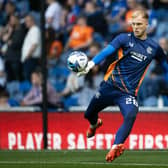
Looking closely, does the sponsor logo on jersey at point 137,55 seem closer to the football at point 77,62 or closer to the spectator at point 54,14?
the football at point 77,62

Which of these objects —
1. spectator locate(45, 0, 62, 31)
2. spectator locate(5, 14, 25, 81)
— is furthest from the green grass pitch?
spectator locate(45, 0, 62, 31)

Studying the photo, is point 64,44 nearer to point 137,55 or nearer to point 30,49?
point 30,49

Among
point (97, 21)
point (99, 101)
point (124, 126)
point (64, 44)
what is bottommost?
point (124, 126)

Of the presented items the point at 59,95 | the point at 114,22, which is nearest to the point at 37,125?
the point at 59,95

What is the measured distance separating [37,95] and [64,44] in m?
2.10

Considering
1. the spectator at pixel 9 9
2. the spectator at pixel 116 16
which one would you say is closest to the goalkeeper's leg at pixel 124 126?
the spectator at pixel 116 16

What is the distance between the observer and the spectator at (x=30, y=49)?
47.2 ft

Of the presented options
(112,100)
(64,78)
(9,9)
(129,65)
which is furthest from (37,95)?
(129,65)

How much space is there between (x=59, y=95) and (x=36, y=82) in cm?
52

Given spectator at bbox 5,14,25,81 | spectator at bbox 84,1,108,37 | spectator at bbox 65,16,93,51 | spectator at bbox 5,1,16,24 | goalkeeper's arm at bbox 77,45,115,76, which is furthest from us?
spectator at bbox 5,1,16,24

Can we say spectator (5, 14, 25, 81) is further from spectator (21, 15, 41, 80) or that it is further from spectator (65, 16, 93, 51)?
spectator (65, 16, 93, 51)

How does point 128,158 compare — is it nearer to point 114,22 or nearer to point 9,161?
point 9,161

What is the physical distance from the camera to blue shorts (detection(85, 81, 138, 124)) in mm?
9680

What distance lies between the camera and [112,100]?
33.2 ft
